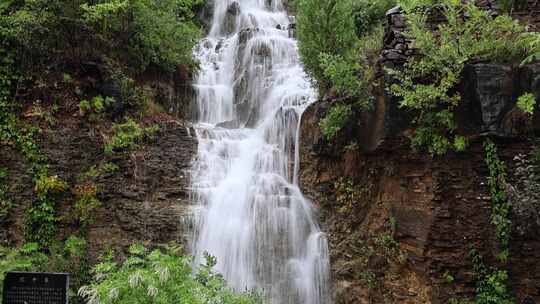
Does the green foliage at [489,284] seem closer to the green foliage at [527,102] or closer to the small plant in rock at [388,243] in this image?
the small plant in rock at [388,243]

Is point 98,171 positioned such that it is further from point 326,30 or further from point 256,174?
point 326,30

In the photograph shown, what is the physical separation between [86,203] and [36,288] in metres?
5.19

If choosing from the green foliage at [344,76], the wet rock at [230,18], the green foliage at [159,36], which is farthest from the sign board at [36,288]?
the wet rock at [230,18]

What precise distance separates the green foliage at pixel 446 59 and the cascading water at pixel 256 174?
3.29m

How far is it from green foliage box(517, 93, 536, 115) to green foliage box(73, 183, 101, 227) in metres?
8.27

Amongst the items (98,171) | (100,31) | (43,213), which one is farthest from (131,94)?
(43,213)

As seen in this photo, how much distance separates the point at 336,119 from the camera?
8531 millimetres

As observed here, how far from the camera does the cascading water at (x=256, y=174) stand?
858cm

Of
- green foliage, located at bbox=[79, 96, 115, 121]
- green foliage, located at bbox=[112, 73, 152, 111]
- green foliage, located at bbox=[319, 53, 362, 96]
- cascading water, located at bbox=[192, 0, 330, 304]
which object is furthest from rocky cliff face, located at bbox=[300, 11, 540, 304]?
green foliage, located at bbox=[79, 96, 115, 121]

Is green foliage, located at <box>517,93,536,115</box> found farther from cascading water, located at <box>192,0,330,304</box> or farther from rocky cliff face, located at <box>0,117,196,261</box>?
rocky cliff face, located at <box>0,117,196,261</box>

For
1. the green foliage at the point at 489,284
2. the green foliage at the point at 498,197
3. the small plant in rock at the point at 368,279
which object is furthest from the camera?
the small plant in rock at the point at 368,279

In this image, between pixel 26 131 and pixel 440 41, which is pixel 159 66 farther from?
pixel 440 41

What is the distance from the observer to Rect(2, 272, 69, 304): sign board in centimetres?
427

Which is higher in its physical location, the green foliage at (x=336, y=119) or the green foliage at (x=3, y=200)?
the green foliage at (x=336, y=119)
